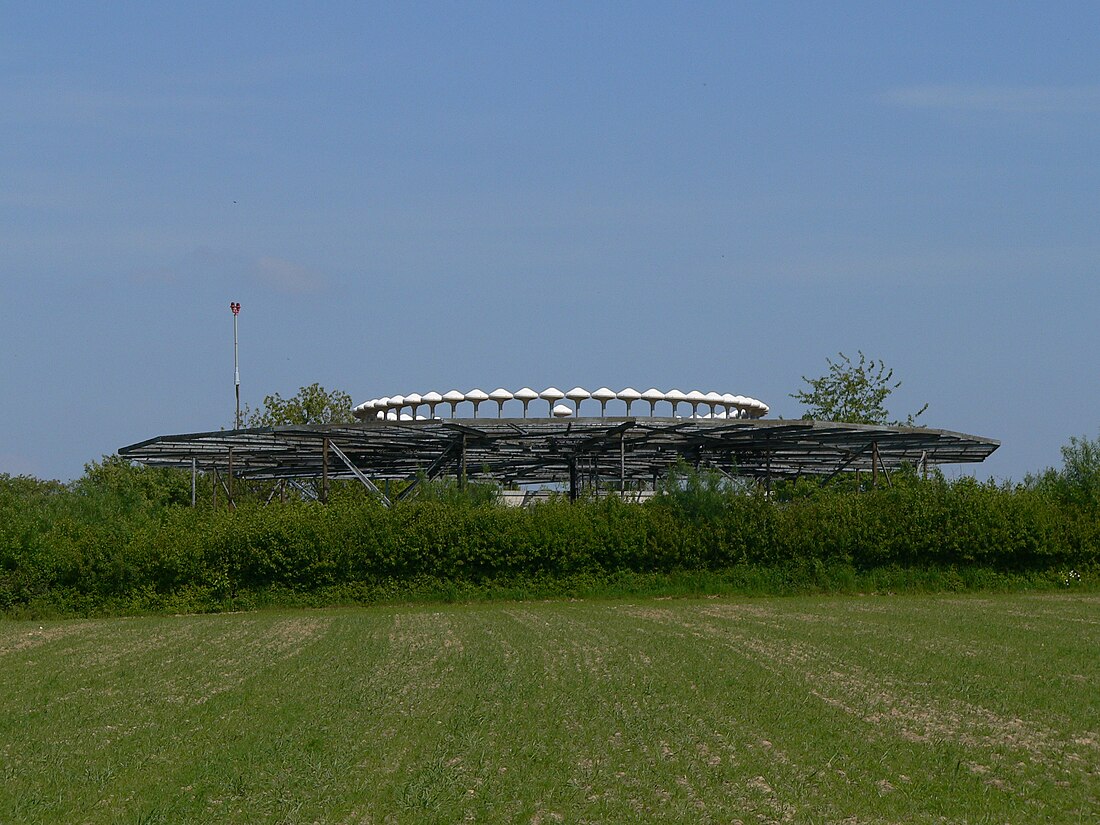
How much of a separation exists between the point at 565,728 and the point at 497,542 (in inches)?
954

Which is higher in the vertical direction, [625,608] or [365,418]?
[365,418]

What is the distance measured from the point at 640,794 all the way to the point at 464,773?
5.21 feet

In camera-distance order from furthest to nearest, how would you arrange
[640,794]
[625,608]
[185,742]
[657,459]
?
1. [657,459]
2. [625,608]
3. [185,742]
4. [640,794]

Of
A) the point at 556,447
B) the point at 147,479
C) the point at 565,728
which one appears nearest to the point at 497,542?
the point at 556,447

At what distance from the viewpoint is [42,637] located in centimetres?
2753

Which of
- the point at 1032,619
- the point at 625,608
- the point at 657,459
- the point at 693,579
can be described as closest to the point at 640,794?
the point at 1032,619

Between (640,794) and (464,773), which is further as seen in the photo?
(464,773)

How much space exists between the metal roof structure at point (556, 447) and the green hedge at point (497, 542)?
88.2 inches

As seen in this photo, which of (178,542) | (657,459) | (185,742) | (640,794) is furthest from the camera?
(657,459)

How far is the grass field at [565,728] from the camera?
32.5 feet

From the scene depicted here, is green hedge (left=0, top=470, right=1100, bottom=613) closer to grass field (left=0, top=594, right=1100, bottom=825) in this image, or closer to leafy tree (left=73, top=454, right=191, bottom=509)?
grass field (left=0, top=594, right=1100, bottom=825)

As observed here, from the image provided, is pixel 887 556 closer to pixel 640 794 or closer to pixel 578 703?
pixel 578 703

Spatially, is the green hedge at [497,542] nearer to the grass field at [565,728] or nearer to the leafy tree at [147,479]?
the grass field at [565,728]

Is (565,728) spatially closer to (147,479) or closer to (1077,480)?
(1077,480)
